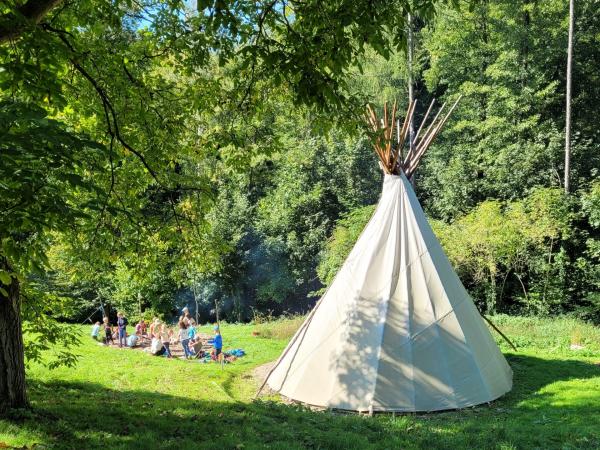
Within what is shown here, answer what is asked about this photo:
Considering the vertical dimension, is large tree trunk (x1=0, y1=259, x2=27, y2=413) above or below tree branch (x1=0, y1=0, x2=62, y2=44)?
below

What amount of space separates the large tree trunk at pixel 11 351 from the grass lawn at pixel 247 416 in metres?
0.30

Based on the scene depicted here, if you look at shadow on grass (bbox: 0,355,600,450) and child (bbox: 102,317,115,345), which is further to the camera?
child (bbox: 102,317,115,345)

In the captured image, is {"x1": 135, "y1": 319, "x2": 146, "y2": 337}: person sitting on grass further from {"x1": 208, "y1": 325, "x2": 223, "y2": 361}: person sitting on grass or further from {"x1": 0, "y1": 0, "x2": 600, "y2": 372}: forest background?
{"x1": 208, "y1": 325, "x2": 223, "y2": 361}: person sitting on grass

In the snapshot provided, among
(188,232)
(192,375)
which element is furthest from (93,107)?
(192,375)

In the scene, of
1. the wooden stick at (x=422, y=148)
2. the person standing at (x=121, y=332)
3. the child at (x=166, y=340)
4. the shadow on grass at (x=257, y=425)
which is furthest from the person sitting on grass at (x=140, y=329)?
the wooden stick at (x=422, y=148)

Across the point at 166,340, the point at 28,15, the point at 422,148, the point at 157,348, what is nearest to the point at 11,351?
the point at 28,15

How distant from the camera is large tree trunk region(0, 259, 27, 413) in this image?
A: 6012 millimetres

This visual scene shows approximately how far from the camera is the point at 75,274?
7.42m

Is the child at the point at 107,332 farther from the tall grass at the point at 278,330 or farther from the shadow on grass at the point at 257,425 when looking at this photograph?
the shadow on grass at the point at 257,425

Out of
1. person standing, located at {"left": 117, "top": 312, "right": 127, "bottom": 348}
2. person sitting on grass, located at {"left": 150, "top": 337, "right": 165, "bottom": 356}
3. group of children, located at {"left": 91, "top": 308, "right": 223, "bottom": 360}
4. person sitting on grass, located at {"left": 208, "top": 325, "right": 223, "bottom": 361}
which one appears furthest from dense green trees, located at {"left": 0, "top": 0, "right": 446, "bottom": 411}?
person standing, located at {"left": 117, "top": 312, "right": 127, "bottom": 348}

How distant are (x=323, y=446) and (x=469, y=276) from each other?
1673 centimetres

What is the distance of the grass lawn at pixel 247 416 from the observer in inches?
225

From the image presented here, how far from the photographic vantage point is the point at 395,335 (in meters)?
9.05

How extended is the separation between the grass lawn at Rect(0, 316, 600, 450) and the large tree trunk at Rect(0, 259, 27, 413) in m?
0.30
